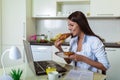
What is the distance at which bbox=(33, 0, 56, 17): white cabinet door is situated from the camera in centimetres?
411

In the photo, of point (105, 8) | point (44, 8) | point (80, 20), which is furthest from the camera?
point (44, 8)

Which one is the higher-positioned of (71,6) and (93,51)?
(71,6)

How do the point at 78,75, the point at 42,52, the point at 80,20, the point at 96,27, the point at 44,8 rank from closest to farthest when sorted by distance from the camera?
the point at 78,75, the point at 80,20, the point at 42,52, the point at 44,8, the point at 96,27

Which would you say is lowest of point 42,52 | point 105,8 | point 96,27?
point 42,52

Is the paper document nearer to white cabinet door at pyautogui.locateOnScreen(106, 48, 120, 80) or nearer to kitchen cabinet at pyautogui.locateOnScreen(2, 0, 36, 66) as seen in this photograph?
white cabinet door at pyautogui.locateOnScreen(106, 48, 120, 80)

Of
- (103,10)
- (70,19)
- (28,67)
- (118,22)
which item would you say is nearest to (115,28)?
(118,22)

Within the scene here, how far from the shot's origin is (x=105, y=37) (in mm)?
4203

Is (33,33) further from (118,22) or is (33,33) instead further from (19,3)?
(118,22)

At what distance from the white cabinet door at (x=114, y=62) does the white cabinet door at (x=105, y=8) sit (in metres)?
0.70

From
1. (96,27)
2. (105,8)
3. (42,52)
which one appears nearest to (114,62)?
(96,27)

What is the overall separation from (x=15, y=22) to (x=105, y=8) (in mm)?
1758

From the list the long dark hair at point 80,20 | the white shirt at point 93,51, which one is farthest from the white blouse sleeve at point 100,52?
the long dark hair at point 80,20

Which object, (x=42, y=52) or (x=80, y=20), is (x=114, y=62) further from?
(x=80, y=20)

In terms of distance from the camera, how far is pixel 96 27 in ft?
13.9
